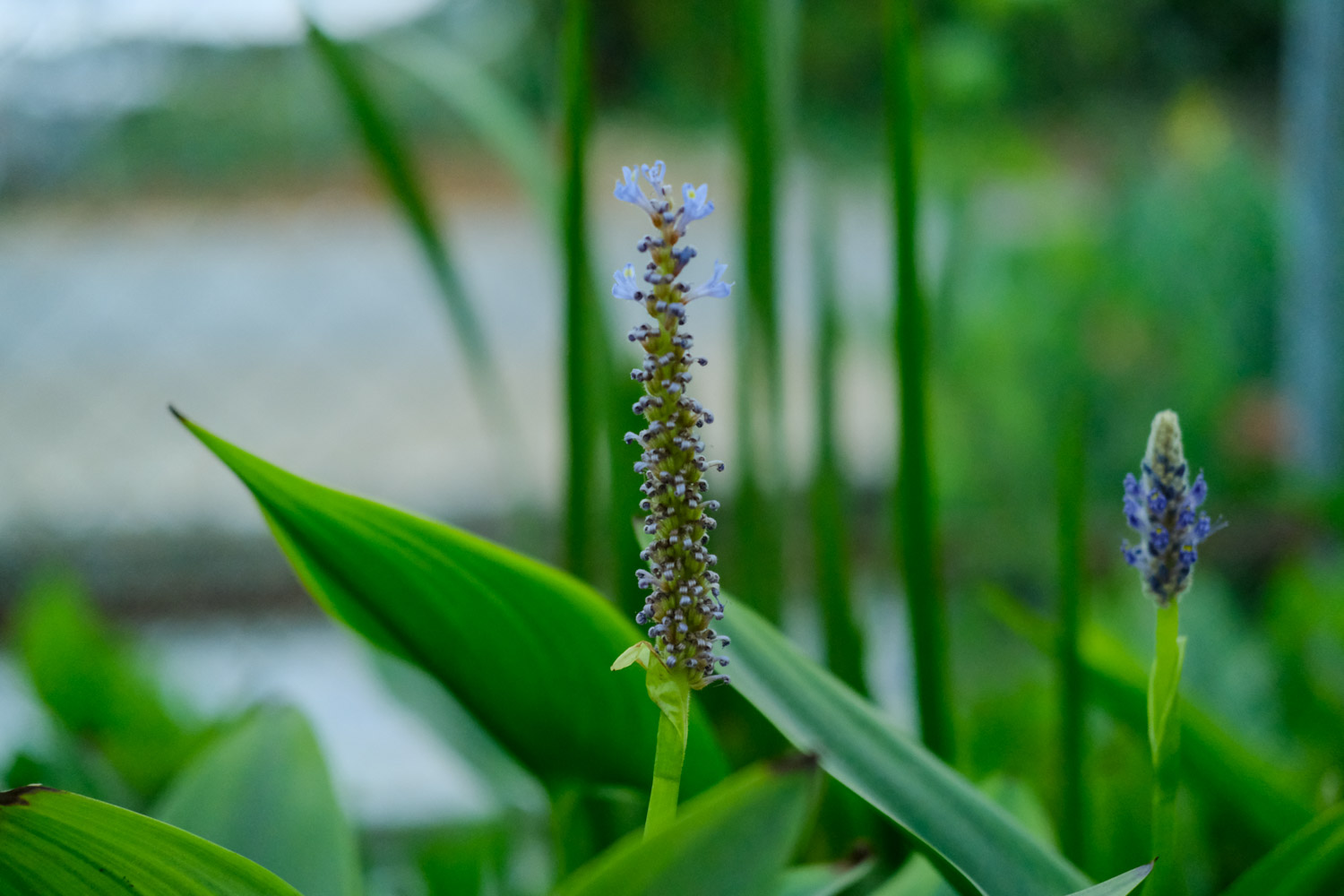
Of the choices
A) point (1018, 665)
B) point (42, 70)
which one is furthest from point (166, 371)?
point (1018, 665)

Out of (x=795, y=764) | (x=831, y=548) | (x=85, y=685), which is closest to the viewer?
(x=795, y=764)

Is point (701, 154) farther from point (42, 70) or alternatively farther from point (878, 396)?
point (42, 70)

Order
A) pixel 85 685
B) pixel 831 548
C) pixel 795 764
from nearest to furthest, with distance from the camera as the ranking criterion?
pixel 795 764 → pixel 831 548 → pixel 85 685

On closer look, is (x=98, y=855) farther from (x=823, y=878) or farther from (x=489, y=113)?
(x=489, y=113)

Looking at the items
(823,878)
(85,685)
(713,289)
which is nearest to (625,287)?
(713,289)

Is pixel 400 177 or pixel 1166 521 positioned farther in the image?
pixel 400 177

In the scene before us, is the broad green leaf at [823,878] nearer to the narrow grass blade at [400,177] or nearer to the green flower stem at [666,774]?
the green flower stem at [666,774]
